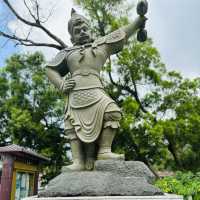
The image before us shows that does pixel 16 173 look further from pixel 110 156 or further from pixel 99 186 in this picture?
pixel 99 186

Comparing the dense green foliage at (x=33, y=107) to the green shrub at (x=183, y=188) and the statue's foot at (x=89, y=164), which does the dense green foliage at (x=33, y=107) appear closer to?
the green shrub at (x=183, y=188)

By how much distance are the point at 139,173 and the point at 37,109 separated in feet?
32.3

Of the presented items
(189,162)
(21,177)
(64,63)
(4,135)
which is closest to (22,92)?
(4,135)

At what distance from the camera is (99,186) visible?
3.08m

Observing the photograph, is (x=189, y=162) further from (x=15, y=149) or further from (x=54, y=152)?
(x=15, y=149)

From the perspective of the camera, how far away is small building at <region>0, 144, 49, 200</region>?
685 cm

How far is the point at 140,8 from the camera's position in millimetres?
4176

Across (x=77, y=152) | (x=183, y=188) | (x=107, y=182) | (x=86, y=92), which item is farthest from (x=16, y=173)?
(x=107, y=182)

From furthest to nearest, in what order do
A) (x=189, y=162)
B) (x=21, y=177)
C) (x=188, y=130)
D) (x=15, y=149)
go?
(x=189, y=162) < (x=188, y=130) < (x=21, y=177) < (x=15, y=149)

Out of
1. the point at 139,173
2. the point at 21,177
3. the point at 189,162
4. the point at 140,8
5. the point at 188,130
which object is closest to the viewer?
the point at 139,173

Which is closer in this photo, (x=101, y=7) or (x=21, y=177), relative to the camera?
(x=21, y=177)

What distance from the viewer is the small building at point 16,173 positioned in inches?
270

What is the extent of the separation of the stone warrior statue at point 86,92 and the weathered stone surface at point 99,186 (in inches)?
13.8

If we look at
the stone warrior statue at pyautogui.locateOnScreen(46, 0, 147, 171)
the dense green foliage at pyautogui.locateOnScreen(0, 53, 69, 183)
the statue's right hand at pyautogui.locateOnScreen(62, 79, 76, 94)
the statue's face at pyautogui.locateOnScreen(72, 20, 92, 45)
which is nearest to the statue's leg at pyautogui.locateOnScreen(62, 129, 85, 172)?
the stone warrior statue at pyautogui.locateOnScreen(46, 0, 147, 171)
